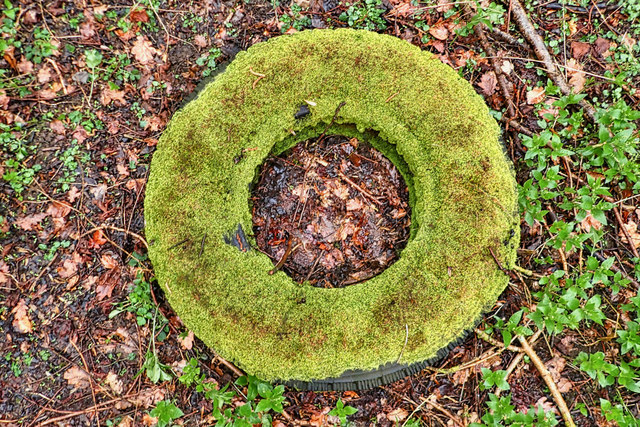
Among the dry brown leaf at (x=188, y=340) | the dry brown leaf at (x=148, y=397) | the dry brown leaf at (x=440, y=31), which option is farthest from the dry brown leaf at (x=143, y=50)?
the dry brown leaf at (x=148, y=397)

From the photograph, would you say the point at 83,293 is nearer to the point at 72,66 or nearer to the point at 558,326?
the point at 72,66

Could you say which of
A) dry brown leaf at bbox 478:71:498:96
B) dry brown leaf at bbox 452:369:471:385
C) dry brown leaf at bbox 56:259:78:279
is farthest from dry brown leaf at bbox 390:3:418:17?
dry brown leaf at bbox 56:259:78:279

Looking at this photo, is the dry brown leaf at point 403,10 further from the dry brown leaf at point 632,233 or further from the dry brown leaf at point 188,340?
the dry brown leaf at point 188,340

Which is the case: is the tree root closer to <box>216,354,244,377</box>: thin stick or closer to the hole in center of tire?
the hole in center of tire

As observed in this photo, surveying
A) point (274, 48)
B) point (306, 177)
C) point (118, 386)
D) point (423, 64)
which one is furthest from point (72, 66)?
point (423, 64)

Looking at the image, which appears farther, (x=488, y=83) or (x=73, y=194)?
(x=488, y=83)

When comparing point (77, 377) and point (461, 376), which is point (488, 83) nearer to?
point (461, 376)

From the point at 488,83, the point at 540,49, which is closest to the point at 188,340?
the point at 488,83
